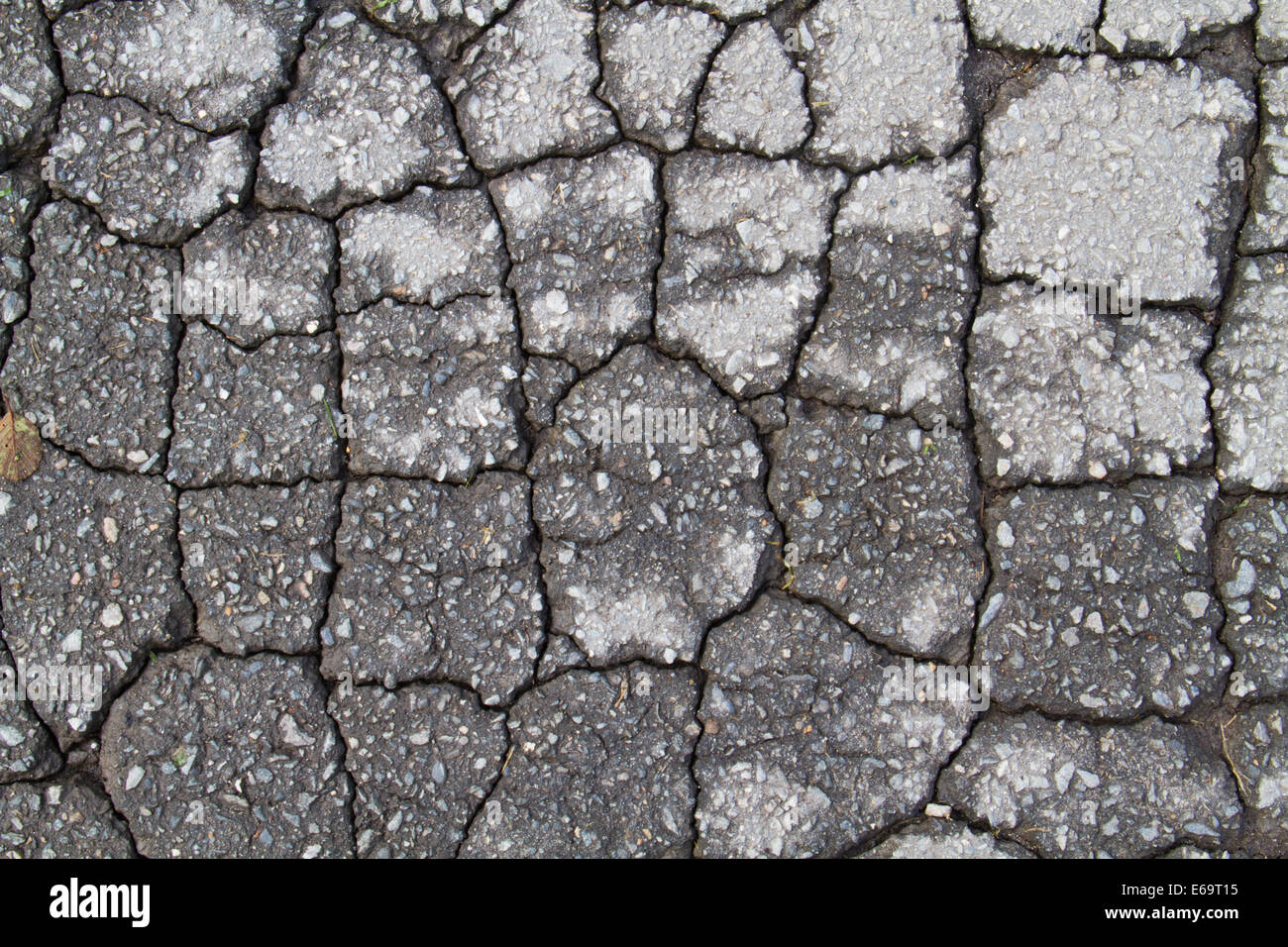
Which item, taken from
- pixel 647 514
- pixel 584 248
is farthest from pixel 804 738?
pixel 584 248

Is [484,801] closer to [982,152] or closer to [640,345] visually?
[640,345]

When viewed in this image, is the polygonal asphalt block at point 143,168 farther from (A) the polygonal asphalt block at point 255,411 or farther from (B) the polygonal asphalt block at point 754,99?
(B) the polygonal asphalt block at point 754,99

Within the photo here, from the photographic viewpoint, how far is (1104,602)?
2398 millimetres

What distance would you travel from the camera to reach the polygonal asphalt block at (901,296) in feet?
8.08

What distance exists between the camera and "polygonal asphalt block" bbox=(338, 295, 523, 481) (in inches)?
95.4

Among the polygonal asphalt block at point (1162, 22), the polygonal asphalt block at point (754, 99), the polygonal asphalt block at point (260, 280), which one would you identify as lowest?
the polygonal asphalt block at point (260, 280)

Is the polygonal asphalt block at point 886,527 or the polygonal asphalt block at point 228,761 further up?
the polygonal asphalt block at point 886,527

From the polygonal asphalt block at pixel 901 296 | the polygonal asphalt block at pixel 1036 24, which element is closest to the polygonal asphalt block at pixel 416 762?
the polygonal asphalt block at pixel 901 296

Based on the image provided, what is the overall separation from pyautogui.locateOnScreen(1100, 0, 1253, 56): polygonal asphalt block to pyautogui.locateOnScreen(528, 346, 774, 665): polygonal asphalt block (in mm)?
1535

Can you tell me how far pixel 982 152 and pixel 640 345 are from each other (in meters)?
1.11

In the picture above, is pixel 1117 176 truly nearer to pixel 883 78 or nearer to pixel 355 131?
pixel 883 78

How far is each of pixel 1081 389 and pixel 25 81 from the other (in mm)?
3024

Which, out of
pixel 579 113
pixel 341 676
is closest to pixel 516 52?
pixel 579 113

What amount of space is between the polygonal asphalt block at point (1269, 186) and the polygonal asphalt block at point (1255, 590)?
28.8 inches
